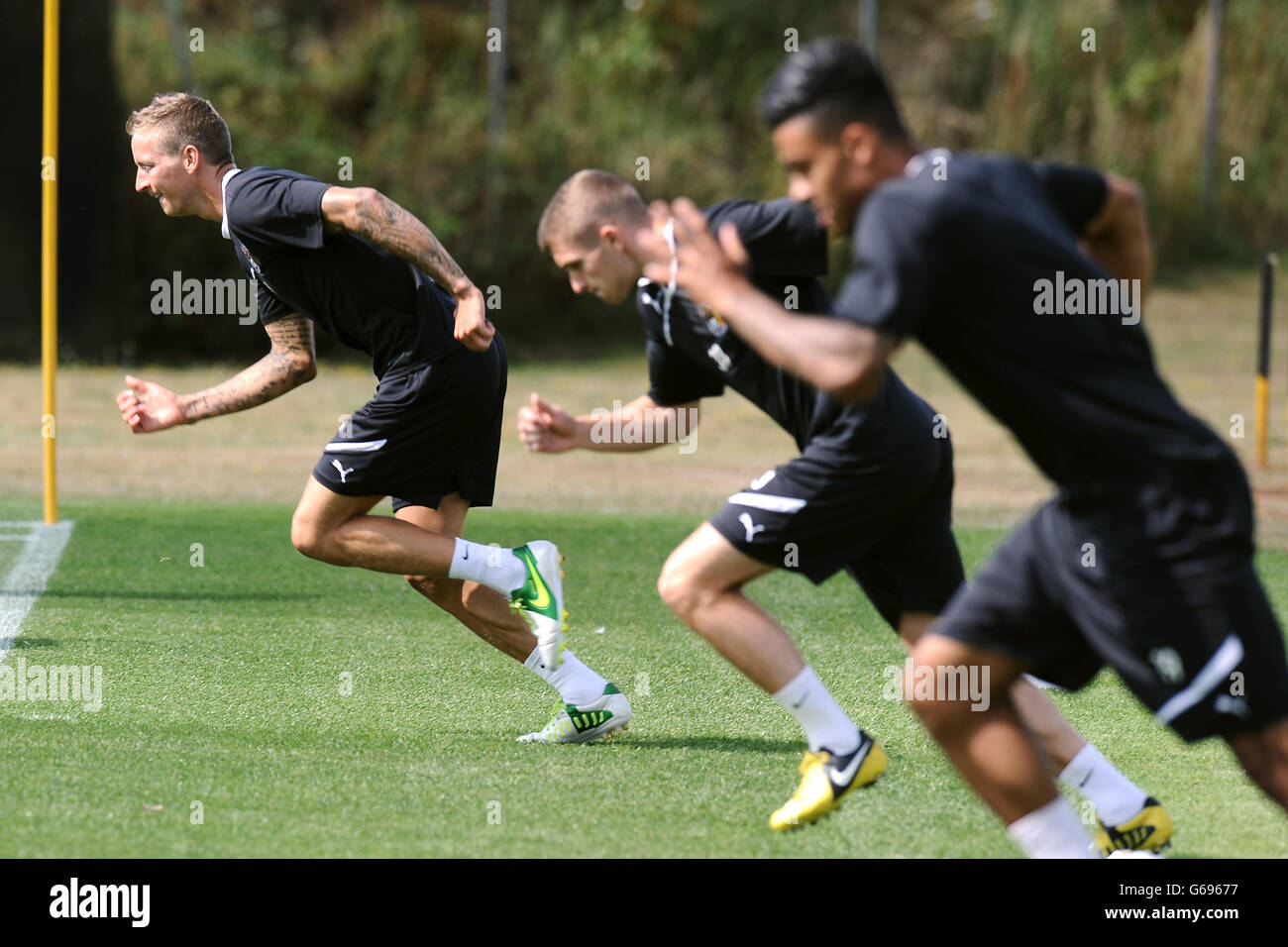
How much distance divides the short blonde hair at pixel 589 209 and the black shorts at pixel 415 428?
1.17m

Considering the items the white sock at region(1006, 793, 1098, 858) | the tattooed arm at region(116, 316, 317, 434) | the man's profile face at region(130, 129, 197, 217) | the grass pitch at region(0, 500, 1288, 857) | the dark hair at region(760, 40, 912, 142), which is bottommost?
the grass pitch at region(0, 500, 1288, 857)

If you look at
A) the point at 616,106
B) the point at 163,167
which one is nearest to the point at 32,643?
the point at 163,167

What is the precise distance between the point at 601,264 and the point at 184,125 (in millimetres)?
1796

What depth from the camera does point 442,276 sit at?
5059 mm

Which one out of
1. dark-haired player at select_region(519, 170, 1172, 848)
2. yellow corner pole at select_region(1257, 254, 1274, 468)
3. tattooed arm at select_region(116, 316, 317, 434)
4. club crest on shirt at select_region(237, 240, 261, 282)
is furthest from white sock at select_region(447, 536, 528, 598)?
yellow corner pole at select_region(1257, 254, 1274, 468)

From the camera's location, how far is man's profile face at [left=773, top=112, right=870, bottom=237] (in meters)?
3.24

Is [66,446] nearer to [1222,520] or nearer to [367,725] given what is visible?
[367,725]

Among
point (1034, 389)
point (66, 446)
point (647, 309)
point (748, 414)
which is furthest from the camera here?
point (748, 414)

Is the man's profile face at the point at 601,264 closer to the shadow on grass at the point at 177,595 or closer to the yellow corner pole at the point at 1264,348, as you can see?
the shadow on grass at the point at 177,595

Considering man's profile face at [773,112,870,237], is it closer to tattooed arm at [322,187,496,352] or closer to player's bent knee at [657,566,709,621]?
player's bent knee at [657,566,709,621]

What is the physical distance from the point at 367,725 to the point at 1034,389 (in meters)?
3.11

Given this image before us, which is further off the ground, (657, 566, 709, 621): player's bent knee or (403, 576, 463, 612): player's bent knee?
(657, 566, 709, 621): player's bent knee

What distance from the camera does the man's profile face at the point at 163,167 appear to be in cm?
529
